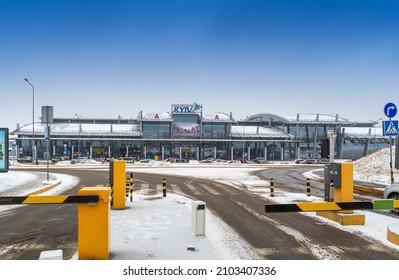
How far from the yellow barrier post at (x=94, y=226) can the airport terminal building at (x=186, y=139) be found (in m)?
61.2

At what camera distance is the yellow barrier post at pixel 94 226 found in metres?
5.04

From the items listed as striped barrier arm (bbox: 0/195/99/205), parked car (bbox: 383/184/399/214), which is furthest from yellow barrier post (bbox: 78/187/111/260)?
parked car (bbox: 383/184/399/214)

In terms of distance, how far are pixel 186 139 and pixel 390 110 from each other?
5544cm

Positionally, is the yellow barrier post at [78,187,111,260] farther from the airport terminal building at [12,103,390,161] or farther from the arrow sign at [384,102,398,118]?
the airport terminal building at [12,103,390,161]

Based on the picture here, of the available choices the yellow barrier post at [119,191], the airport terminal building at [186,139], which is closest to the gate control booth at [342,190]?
the yellow barrier post at [119,191]

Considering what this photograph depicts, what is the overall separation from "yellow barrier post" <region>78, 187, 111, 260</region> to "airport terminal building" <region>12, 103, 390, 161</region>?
6119cm

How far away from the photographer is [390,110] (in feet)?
44.2

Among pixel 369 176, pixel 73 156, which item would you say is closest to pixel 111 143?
pixel 73 156

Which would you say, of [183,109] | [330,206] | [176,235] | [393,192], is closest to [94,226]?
[176,235]

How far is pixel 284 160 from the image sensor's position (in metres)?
71.2

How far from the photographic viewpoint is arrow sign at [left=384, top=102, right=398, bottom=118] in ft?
44.1

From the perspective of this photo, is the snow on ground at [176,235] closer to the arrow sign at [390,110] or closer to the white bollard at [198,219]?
the white bollard at [198,219]

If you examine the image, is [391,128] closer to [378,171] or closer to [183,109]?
[378,171]
